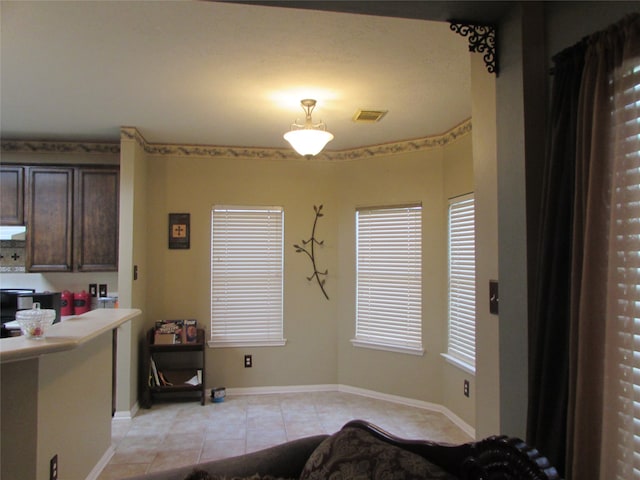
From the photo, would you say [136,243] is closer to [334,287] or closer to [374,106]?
[334,287]

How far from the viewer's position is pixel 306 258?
4.80 meters

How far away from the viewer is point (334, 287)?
15.8 feet

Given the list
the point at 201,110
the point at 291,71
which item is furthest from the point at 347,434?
the point at 201,110

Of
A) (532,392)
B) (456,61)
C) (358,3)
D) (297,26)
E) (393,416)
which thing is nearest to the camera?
(532,392)

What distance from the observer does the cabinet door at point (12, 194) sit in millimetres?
4129

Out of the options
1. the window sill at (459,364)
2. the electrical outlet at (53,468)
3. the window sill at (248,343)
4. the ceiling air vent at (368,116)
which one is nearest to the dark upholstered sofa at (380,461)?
the electrical outlet at (53,468)

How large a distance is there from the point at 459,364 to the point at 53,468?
122 inches

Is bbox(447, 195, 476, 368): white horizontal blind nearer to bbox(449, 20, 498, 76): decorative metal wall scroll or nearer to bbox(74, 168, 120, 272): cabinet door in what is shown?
bbox(449, 20, 498, 76): decorative metal wall scroll

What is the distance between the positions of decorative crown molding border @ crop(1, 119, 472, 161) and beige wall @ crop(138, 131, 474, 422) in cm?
6

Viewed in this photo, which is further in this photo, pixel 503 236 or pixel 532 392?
pixel 503 236

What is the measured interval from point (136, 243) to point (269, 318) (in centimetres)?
160

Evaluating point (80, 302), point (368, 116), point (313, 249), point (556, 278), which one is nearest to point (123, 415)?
point (80, 302)

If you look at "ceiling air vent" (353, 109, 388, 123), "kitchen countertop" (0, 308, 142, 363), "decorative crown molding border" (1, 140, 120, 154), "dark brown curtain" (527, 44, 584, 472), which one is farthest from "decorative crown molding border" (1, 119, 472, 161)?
"dark brown curtain" (527, 44, 584, 472)

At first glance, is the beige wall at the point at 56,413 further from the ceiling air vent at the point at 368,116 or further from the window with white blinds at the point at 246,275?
the ceiling air vent at the point at 368,116
